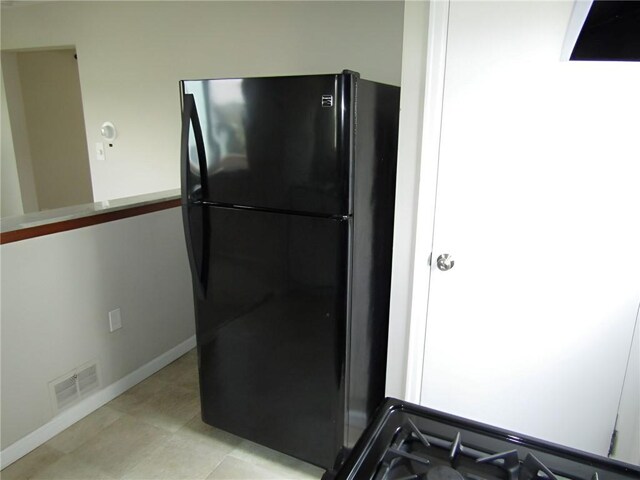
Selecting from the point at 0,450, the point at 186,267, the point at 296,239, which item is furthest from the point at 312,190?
the point at 0,450

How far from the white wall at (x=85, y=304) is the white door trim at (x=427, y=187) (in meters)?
1.58

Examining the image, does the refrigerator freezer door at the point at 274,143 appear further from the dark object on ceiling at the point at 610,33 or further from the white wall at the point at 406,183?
the dark object on ceiling at the point at 610,33

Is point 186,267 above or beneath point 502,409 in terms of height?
above

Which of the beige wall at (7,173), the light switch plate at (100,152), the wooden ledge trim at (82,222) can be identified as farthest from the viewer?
the beige wall at (7,173)

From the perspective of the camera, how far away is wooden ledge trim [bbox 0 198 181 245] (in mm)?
1847

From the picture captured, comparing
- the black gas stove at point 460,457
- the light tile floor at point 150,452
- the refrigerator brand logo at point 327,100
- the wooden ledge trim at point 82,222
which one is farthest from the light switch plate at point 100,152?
the black gas stove at point 460,457

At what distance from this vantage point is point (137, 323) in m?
2.50

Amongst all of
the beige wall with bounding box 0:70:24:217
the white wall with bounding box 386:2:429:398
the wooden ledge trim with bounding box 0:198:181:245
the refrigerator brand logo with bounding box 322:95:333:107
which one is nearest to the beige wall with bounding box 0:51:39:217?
the beige wall with bounding box 0:70:24:217

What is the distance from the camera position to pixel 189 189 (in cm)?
180

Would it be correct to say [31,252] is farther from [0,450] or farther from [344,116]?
[344,116]

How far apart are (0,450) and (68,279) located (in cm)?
77

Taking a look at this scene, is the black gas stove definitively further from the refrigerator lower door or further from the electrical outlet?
the electrical outlet

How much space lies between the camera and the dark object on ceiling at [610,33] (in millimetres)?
644

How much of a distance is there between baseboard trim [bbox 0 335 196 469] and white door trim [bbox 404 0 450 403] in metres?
1.61
